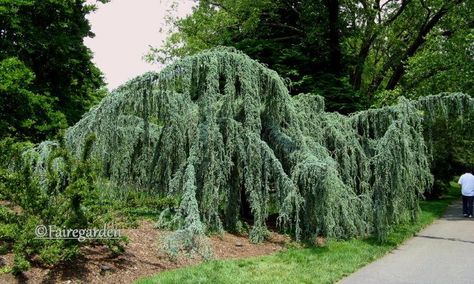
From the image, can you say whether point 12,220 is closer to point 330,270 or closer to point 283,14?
point 330,270

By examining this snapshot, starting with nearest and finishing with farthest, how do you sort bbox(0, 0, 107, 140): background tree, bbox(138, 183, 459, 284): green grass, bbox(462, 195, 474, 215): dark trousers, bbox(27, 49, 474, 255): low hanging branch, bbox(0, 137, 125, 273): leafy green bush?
1. bbox(0, 137, 125, 273): leafy green bush
2. bbox(138, 183, 459, 284): green grass
3. bbox(27, 49, 474, 255): low hanging branch
4. bbox(462, 195, 474, 215): dark trousers
5. bbox(0, 0, 107, 140): background tree

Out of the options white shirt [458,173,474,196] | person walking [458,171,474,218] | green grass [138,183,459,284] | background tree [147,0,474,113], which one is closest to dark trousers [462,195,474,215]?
person walking [458,171,474,218]

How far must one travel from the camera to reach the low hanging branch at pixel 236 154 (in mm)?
8523

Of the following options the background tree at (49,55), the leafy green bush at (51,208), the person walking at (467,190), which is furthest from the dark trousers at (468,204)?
the background tree at (49,55)

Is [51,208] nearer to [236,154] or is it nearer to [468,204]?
[236,154]

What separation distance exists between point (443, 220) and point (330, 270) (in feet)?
29.5

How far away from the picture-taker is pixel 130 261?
675cm

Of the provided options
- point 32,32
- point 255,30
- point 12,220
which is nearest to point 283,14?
point 255,30

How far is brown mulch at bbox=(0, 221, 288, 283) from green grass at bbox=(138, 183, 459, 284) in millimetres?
400

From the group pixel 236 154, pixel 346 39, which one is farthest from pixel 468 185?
pixel 236 154

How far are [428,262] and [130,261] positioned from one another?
5.41 metres

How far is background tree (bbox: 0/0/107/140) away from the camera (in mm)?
17208

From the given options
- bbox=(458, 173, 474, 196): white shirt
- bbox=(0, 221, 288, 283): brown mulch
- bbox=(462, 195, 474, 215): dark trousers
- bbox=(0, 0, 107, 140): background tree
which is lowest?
bbox=(0, 221, 288, 283): brown mulch

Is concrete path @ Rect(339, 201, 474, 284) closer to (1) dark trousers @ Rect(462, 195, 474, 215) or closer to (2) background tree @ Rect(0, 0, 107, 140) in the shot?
(1) dark trousers @ Rect(462, 195, 474, 215)
